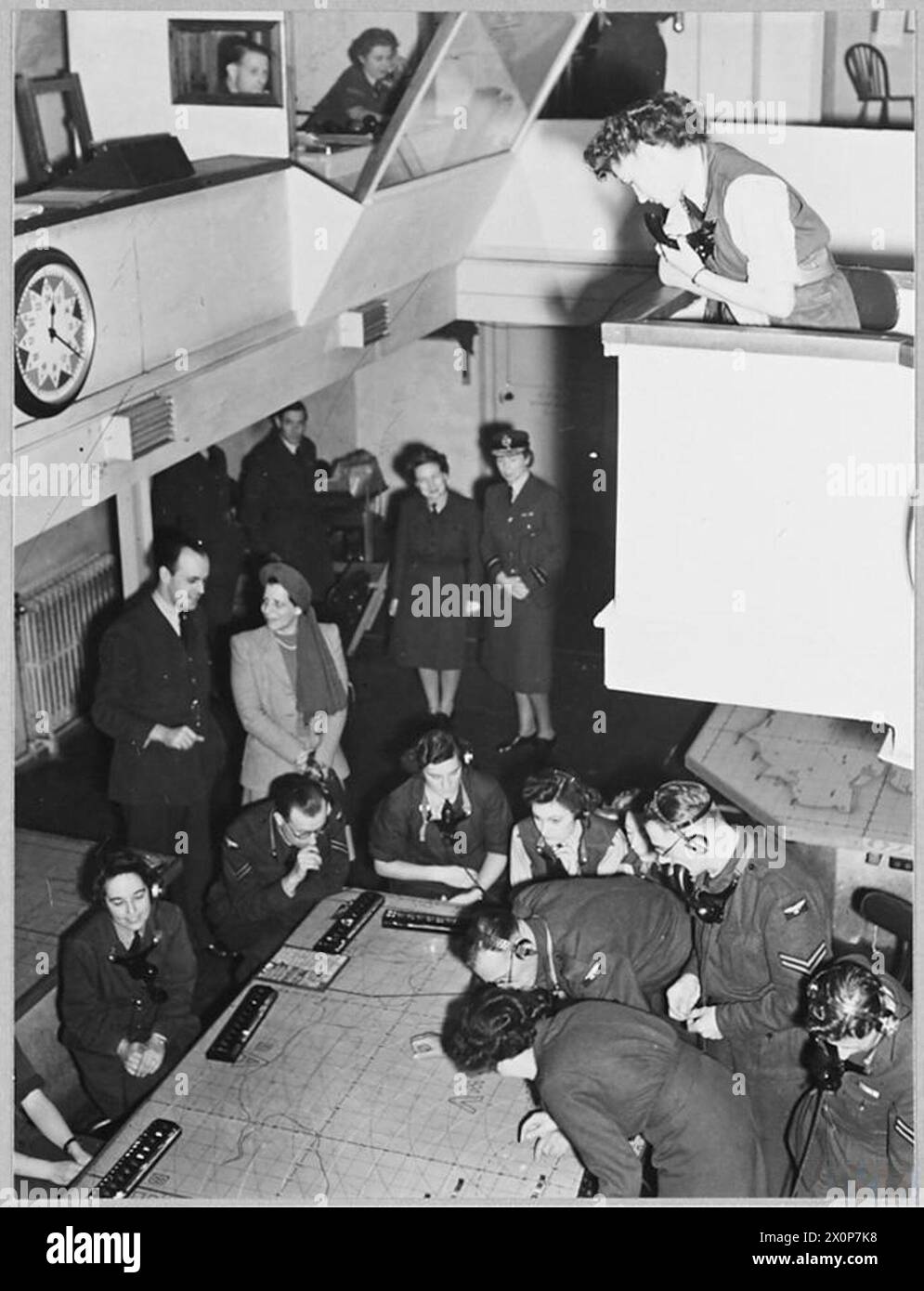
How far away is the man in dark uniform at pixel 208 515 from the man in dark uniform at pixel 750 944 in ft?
12.3

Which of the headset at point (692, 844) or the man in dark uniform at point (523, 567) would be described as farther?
the man in dark uniform at point (523, 567)

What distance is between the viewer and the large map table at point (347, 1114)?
3.72 metres

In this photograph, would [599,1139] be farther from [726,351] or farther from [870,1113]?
[726,351]

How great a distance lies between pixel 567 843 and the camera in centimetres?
474

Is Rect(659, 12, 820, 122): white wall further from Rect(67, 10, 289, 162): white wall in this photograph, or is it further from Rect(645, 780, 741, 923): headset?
Rect(645, 780, 741, 923): headset

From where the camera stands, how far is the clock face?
446 cm

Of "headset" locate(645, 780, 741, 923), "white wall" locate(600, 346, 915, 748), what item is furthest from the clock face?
"headset" locate(645, 780, 741, 923)

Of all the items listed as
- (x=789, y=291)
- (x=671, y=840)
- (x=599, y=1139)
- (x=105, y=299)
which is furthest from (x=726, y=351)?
(x=105, y=299)

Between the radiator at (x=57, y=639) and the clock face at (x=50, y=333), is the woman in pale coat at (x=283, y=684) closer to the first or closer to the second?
the clock face at (x=50, y=333)

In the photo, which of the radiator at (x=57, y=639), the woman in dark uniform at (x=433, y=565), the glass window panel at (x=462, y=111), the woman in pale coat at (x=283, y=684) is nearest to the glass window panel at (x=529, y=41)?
the glass window panel at (x=462, y=111)

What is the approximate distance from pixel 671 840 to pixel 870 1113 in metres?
0.88

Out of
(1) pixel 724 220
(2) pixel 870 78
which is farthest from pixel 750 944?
(2) pixel 870 78

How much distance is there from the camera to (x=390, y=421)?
33.8ft
